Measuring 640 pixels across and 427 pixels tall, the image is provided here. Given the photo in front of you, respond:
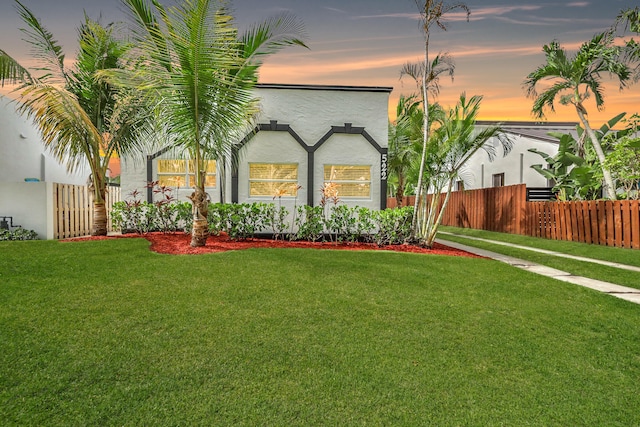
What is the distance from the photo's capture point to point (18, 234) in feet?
33.4

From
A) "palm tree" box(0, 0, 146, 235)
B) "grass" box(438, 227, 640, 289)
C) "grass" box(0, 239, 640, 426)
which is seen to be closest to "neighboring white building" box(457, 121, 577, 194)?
"grass" box(438, 227, 640, 289)

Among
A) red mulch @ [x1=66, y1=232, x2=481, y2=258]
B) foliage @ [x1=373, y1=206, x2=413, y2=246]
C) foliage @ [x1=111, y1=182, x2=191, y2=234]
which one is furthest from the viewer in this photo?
foliage @ [x1=111, y1=182, x2=191, y2=234]

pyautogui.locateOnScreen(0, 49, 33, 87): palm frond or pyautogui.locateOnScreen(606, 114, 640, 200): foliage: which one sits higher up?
pyautogui.locateOnScreen(0, 49, 33, 87): palm frond

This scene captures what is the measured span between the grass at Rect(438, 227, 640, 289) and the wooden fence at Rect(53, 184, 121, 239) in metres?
12.0

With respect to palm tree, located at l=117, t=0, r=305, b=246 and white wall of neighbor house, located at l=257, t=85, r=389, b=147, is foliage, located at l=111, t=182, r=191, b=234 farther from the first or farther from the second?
white wall of neighbor house, located at l=257, t=85, r=389, b=147

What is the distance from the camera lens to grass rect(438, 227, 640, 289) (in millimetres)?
7646

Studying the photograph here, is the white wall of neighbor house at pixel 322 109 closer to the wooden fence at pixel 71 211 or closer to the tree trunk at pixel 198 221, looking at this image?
the tree trunk at pixel 198 221

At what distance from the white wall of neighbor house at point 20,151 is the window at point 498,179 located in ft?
73.9

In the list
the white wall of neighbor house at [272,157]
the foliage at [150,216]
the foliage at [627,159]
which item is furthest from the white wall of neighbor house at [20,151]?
the foliage at [627,159]

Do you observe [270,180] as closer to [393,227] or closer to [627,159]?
[393,227]

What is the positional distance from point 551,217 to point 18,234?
16.4 metres

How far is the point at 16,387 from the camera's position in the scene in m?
3.10

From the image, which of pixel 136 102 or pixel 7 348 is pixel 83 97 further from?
pixel 7 348

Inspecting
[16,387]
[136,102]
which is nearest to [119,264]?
[16,387]
